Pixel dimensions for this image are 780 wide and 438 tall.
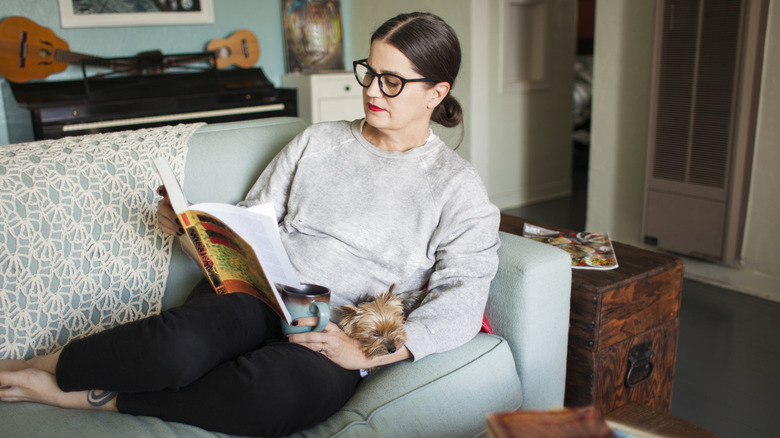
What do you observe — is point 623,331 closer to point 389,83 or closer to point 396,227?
point 396,227

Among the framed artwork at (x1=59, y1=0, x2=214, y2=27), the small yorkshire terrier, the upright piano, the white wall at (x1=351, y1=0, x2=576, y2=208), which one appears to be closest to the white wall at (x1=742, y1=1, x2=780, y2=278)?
the white wall at (x1=351, y1=0, x2=576, y2=208)

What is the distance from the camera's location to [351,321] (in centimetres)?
128

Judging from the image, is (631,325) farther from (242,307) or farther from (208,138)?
(208,138)

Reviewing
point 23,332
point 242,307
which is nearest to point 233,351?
point 242,307

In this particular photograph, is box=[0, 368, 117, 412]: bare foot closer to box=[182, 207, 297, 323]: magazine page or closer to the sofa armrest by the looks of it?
box=[182, 207, 297, 323]: magazine page

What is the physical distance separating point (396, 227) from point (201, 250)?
0.42m

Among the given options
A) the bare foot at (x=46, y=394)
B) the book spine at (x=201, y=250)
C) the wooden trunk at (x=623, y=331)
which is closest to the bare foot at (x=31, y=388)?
the bare foot at (x=46, y=394)

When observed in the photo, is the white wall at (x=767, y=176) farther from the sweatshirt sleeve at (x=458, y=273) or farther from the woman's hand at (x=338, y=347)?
the woman's hand at (x=338, y=347)

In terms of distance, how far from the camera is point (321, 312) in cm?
120

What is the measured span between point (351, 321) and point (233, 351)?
0.23 metres

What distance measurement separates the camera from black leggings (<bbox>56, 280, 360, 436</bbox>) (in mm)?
1101

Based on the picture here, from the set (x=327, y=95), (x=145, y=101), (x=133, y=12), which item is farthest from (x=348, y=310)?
(x=133, y=12)

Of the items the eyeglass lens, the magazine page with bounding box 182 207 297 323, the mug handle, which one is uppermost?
the eyeglass lens

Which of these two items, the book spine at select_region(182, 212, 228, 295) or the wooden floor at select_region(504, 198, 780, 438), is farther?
the wooden floor at select_region(504, 198, 780, 438)
